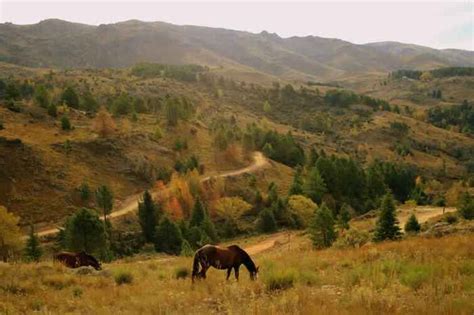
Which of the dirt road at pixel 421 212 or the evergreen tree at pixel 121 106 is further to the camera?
the evergreen tree at pixel 121 106

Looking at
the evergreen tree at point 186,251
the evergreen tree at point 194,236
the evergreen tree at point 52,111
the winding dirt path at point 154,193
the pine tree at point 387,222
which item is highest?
the evergreen tree at point 52,111

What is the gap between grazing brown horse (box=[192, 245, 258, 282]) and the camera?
15.5 m

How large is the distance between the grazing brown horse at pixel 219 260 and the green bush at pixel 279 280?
7.32 ft

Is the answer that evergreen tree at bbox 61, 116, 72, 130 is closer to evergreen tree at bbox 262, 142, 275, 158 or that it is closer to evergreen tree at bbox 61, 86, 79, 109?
evergreen tree at bbox 61, 86, 79, 109

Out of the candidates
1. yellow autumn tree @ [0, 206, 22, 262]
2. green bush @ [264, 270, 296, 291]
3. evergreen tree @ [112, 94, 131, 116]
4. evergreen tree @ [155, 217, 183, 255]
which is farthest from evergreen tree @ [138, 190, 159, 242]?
green bush @ [264, 270, 296, 291]

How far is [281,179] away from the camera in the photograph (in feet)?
→ 350

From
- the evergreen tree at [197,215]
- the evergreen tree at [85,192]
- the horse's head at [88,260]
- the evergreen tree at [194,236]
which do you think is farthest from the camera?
the evergreen tree at [85,192]

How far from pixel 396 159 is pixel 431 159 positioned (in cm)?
1882

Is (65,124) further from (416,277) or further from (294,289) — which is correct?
(416,277)

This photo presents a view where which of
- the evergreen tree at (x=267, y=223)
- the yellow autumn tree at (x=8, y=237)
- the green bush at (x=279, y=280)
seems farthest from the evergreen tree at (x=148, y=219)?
the green bush at (x=279, y=280)

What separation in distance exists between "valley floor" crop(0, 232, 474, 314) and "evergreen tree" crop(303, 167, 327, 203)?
71.1 m

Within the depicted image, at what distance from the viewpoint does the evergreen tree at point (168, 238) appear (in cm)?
6700

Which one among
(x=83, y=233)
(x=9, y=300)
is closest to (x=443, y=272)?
(x=9, y=300)

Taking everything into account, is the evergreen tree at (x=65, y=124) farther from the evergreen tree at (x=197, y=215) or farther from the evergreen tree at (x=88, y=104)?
the evergreen tree at (x=197, y=215)
